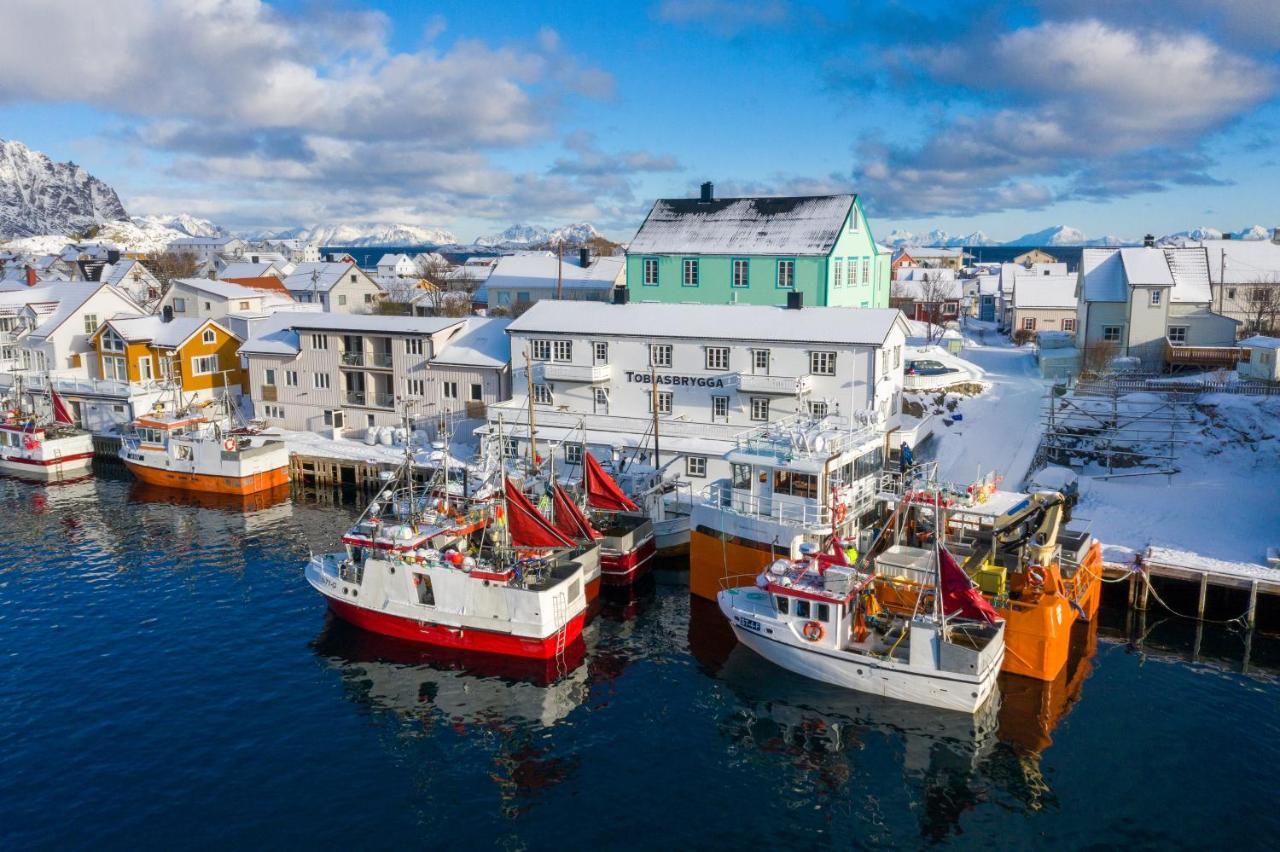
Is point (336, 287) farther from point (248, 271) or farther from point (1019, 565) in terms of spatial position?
point (1019, 565)

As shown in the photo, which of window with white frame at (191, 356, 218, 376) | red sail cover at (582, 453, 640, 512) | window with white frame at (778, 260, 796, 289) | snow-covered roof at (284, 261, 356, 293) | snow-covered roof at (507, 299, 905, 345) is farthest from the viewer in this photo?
snow-covered roof at (284, 261, 356, 293)

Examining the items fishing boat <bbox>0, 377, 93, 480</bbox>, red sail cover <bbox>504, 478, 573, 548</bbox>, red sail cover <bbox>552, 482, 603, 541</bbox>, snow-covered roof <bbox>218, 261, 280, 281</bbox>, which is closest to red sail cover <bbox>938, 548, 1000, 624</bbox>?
red sail cover <bbox>504, 478, 573, 548</bbox>

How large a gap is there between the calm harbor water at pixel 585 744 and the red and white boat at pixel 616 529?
2.84 meters

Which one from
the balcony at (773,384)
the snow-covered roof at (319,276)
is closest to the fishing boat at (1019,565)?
the balcony at (773,384)

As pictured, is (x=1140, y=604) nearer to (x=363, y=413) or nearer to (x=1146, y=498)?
(x=1146, y=498)

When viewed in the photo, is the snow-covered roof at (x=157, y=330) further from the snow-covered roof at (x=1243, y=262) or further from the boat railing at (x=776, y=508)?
the snow-covered roof at (x=1243, y=262)

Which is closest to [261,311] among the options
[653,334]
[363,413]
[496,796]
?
[363,413]

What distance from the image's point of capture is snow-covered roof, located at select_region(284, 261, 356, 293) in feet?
381

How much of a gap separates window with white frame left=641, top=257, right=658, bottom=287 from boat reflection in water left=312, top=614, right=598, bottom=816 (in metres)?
33.9

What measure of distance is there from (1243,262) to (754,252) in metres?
46.1

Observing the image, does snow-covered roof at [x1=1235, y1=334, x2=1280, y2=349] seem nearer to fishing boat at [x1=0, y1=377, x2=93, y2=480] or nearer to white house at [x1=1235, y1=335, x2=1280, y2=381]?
white house at [x1=1235, y1=335, x2=1280, y2=381]

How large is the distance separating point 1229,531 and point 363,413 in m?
51.4

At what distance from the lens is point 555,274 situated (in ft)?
339

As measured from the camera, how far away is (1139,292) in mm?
69312
